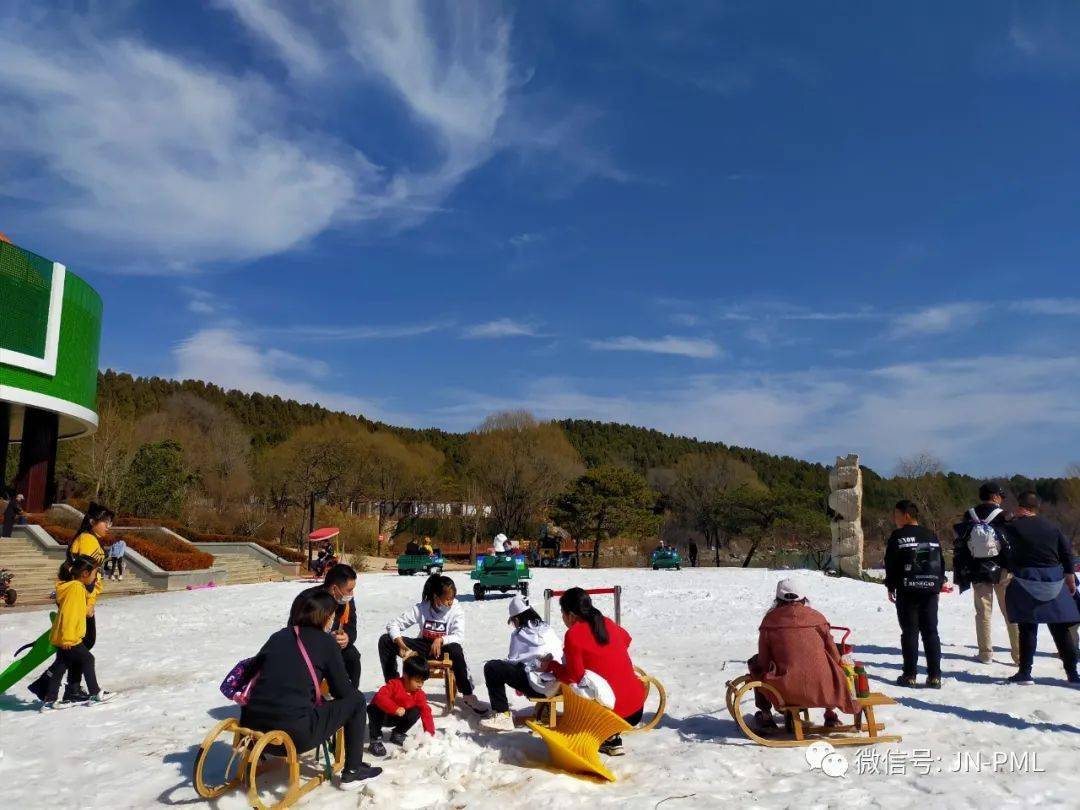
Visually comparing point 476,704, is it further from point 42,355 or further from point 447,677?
point 42,355

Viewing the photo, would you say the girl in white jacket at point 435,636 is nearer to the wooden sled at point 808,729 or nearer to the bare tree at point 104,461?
the wooden sled at point 808,729

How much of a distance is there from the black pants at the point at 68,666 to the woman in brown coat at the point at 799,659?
18.9 ft

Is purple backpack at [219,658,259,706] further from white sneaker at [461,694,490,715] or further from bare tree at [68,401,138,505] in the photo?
bare tree at [68,401,138,505]

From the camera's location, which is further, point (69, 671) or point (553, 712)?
point (69, 671)

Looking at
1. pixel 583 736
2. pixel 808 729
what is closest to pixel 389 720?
pixel 583 736

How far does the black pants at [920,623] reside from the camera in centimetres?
676

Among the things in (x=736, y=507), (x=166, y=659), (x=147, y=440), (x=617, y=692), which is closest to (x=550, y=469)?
(x=736, y=507)

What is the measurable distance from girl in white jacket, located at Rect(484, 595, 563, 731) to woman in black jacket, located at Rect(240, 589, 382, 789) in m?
1.33

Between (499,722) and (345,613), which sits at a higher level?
(345,613)

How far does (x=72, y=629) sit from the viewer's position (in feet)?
21.5

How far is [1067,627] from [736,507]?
36.6 m

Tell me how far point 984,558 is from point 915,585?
144cm

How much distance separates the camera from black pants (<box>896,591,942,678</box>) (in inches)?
266

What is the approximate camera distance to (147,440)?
158 ft
